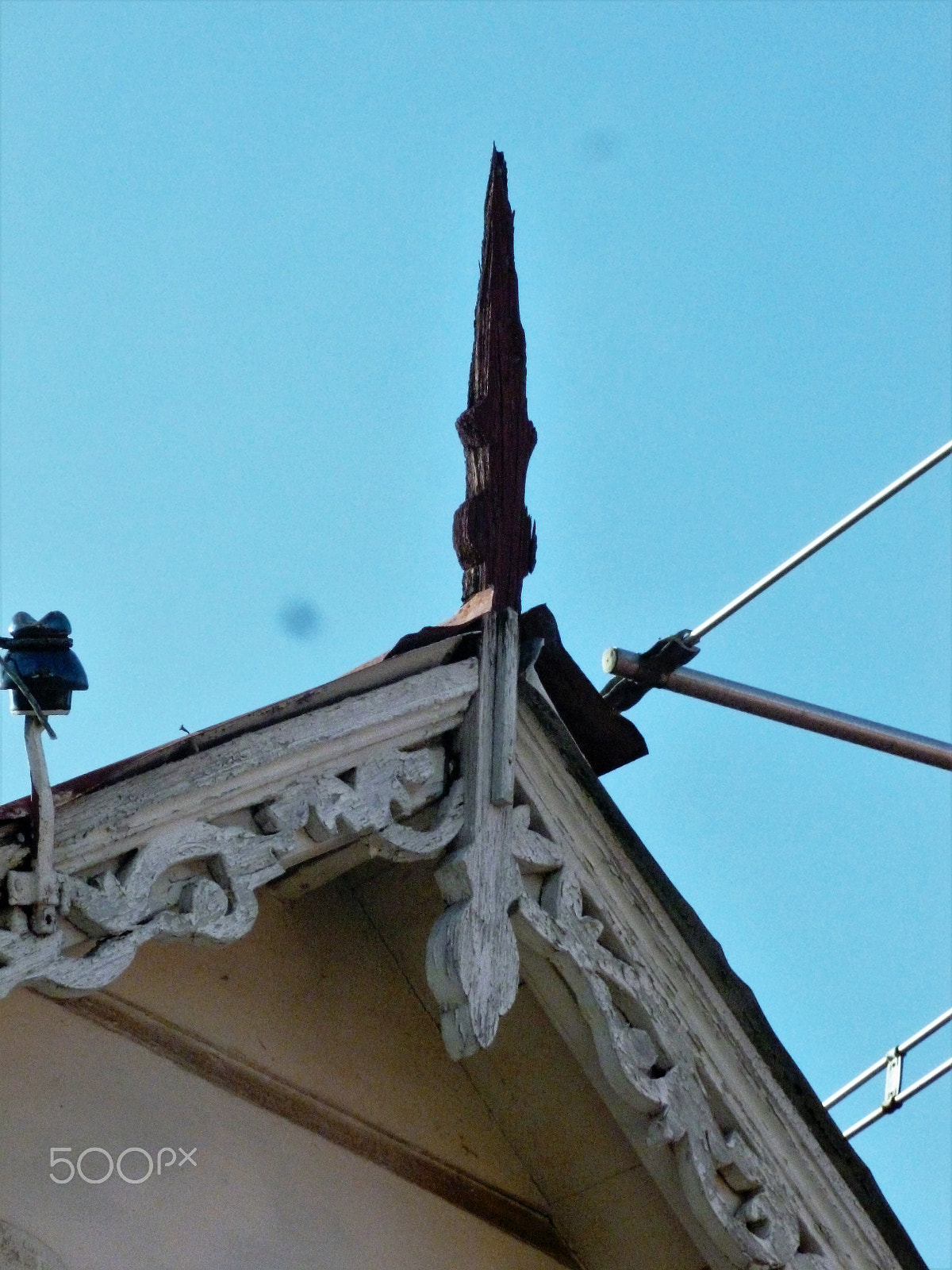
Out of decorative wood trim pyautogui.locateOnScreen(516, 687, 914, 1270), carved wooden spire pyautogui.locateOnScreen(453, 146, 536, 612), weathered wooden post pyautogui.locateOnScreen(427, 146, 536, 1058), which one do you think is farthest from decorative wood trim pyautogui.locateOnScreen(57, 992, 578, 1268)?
carved wooden spire pyautogui.locateOnScreen(453, 146, 536, 612)

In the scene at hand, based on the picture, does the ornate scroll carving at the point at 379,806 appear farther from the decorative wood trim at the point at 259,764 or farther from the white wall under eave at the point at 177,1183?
the white wall under eave at the point at 177,1183

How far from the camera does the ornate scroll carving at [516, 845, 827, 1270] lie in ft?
16.5

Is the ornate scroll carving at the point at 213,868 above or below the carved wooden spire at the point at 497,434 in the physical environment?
below

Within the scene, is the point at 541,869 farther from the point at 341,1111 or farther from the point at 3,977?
the point at 3,977

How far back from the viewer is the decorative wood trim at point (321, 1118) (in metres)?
4.95

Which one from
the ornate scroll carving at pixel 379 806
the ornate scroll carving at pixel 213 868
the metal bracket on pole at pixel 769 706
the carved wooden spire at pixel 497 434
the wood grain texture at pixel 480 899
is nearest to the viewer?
the ornate scroll carving at pixel 213 868

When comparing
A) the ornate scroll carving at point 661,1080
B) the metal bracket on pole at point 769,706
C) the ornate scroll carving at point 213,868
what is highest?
the metal bracket on pole at point 769,706

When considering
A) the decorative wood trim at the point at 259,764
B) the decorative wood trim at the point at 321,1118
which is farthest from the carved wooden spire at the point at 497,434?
the decorative wood trim at the point at 321,1118

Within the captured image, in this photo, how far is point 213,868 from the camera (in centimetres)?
435

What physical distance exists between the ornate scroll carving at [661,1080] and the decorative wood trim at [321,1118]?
2.06 feet

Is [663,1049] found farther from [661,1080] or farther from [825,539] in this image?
[825,539]

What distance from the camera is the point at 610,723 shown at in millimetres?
5574

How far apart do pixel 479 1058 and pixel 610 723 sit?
37.4 inches

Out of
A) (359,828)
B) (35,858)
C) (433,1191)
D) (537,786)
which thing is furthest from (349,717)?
(433,1191)
